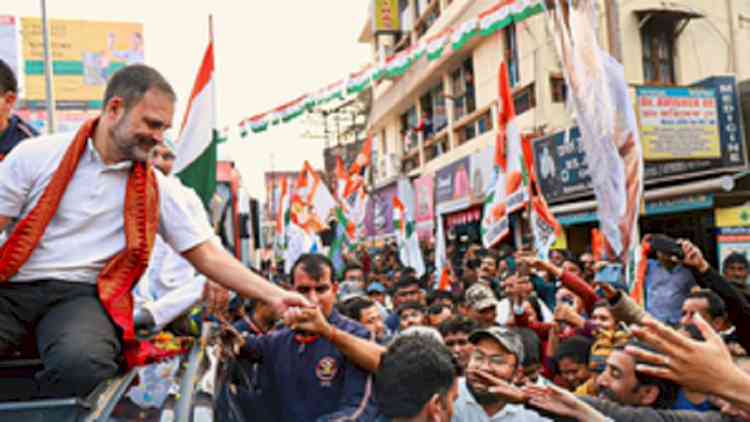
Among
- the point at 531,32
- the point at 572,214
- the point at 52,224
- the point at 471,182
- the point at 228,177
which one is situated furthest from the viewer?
the point at 471,182

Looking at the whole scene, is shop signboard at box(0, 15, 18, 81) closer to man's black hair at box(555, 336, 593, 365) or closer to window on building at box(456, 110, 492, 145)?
window on building at box(456, 110, 492, 145)

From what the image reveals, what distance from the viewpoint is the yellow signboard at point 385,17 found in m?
30.7

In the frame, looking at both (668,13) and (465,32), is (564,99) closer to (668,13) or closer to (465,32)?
(668,13)

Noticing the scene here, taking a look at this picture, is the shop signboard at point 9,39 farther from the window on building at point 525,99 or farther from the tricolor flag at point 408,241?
the window on building at point 525,99

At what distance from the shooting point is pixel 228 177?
12.2 meters

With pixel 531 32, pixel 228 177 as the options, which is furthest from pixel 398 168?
pixel 228 177

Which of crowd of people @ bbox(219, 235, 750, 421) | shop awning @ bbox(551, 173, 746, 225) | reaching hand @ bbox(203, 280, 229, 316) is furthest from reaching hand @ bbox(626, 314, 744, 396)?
shop awning @ bbox(551, 173, 746, 225)

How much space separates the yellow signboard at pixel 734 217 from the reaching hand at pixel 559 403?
26.7 ft

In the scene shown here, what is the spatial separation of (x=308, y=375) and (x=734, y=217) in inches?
347

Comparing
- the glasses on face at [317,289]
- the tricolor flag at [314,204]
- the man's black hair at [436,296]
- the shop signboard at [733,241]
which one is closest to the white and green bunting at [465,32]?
the tricolor flag at [314,204]

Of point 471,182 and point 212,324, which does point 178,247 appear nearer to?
point 212,324

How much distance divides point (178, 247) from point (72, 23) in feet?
92.4

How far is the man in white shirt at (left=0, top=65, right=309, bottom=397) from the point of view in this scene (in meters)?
2.29

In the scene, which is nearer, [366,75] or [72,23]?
[366,75]
